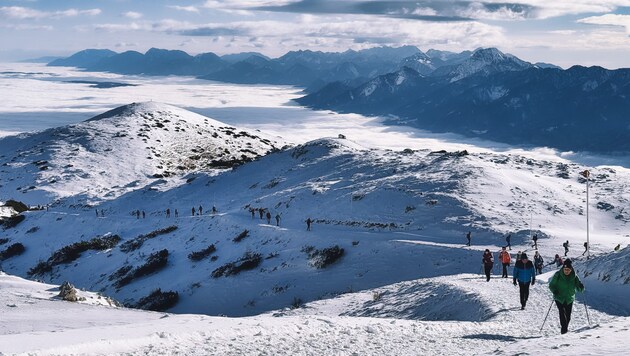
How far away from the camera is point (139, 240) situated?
161 ft

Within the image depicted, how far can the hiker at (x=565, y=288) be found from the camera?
1416 cm

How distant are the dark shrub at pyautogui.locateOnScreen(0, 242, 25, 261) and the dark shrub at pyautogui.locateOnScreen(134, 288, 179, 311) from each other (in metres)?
22.9

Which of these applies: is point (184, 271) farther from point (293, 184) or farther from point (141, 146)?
point (141, 146)

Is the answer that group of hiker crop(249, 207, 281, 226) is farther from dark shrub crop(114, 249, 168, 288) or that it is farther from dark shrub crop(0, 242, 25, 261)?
dark shrub crop(0, 242, 25, 261)

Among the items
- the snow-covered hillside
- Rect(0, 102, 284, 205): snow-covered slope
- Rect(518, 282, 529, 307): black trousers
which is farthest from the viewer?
Rect(0, 102, 284, 205): snow-covered slope

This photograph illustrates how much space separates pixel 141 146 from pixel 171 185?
28976 millimetres

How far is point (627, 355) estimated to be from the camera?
33.7 feet

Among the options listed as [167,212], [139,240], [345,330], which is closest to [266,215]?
[139,240]

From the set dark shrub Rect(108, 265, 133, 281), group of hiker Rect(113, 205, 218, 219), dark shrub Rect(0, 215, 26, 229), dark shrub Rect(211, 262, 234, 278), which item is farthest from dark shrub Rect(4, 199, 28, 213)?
dark shrub Rect(211, 262, 234, 278)

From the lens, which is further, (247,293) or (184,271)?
(184,271)

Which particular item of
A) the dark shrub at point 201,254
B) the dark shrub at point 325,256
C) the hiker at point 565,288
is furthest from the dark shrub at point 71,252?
the hiker at point 565,288

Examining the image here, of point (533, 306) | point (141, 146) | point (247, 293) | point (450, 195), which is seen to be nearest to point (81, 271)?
point (247, 293)

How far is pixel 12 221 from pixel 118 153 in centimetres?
3703

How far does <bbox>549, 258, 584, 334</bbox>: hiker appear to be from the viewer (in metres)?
14.2
